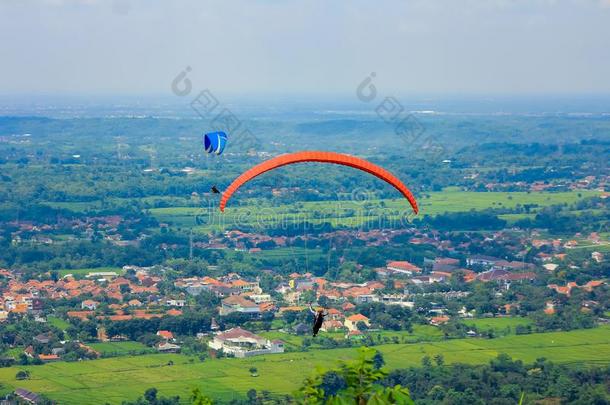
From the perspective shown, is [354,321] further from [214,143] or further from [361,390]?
[361,390]

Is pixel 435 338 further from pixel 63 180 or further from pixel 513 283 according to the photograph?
pixel 63 180

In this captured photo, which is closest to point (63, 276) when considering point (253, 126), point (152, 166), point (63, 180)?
point (63, 180)

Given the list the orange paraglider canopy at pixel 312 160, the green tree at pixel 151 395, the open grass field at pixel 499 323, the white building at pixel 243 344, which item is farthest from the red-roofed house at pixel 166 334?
the orange paraglider canopy at pixel 312 160

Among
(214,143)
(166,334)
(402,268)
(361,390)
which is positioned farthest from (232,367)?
(361,390)

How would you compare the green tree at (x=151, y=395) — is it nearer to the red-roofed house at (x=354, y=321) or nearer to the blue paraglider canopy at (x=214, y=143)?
the red-roofed house at (x=354, y=321)

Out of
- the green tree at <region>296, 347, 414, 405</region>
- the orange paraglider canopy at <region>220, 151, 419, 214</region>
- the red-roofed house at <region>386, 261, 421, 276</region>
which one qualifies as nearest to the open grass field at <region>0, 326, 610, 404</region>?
the red-roofed house at <region>386, 261, 421, 276</region>

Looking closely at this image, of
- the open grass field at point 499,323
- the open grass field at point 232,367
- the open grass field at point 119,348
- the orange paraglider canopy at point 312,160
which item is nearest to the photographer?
the orange paraglider canopy at point 312,160

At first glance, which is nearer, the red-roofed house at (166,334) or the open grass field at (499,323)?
the red-roofed house at (166,334)

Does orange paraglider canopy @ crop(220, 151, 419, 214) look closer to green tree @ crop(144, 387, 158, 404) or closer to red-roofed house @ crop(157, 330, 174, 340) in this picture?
green tree @ crop(144, 387, 158, 404)
